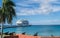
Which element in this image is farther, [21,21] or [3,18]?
[21,21]

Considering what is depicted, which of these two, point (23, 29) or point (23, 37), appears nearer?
point (23, 37)

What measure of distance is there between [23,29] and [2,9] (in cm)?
6152

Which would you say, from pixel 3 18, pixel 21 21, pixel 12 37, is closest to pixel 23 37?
pixel 12 37

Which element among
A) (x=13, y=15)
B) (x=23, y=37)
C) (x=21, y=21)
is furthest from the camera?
(x=21, y=21)

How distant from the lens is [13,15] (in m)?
23.8

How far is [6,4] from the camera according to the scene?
23422 mm

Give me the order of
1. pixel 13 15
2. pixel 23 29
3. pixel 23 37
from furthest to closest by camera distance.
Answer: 1. pixel 23 29
2. pixel 13 15
3. pixel 23 37

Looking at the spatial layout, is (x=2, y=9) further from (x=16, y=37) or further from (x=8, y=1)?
(x=16, y=37)

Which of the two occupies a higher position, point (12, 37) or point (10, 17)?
point (10, 17)

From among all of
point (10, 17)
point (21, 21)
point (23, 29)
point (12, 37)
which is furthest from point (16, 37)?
point (23, 29)

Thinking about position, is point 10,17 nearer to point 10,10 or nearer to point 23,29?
point 10,10

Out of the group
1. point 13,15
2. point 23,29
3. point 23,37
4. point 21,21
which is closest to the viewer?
point 23,37

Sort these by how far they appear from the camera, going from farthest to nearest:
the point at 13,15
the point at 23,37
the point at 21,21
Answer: the point at 21,21 < the point at 13,15 < the point at 23,37

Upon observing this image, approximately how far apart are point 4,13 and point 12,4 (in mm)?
1381
